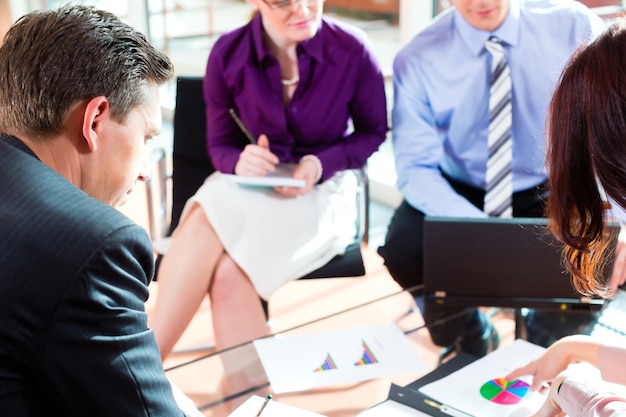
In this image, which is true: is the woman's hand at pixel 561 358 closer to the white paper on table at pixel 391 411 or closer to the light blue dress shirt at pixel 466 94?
the white paper on table at pixel 391 411

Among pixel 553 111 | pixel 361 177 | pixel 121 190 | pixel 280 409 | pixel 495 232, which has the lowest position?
pixel 361 177

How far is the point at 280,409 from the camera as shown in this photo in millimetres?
1300

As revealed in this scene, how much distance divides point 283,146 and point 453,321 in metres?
0.94

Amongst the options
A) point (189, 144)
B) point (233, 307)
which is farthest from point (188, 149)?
point (233, 307)

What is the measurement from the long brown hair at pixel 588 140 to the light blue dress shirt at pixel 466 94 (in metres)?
0.91

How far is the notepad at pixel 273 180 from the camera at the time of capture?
2115mm

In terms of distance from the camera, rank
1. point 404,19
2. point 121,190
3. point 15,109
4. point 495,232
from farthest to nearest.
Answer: point 404,19
point 495,232
point 121,190
point 15,109

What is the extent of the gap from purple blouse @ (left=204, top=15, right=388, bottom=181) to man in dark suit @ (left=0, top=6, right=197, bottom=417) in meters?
1.17

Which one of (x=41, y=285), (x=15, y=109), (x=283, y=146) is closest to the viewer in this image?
(x=41, y=285)

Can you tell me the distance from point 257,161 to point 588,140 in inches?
48.1

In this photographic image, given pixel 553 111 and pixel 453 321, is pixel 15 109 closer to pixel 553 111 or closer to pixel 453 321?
pixel 553 111

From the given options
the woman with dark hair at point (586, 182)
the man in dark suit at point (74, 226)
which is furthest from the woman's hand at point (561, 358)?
the man in dark suit at point (74, 226)

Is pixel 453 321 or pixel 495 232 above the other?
pixel 495 232

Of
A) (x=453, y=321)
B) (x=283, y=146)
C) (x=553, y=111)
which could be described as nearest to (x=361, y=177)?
(x=283, y=146)
